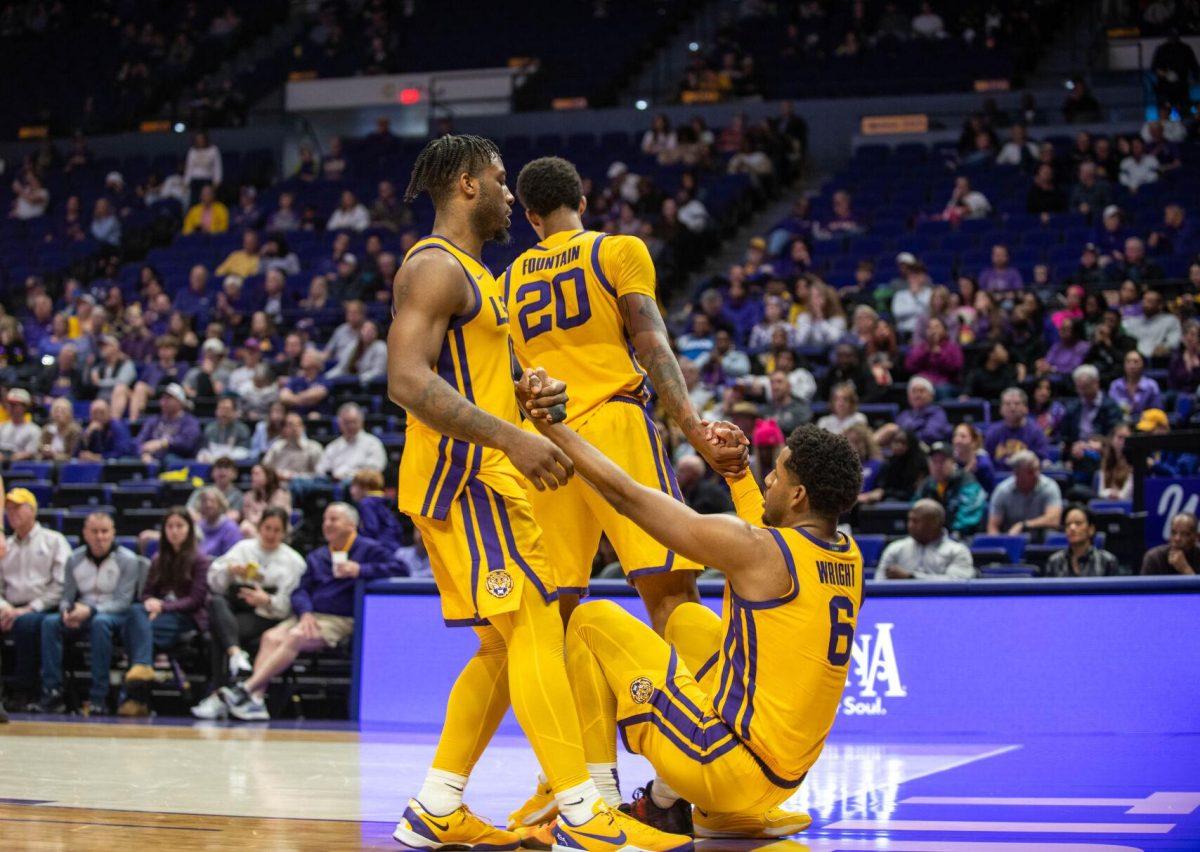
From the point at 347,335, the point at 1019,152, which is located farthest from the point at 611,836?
the point at 1019,152

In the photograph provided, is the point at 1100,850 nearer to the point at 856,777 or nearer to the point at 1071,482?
the point at 856,777

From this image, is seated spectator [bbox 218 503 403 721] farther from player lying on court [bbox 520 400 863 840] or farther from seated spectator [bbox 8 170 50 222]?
seated spectator [bbox 8 170 50 222]

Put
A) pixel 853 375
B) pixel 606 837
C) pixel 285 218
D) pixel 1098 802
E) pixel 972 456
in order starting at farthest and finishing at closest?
pixel 285 218 → pixel 853 375 → pixel 972 456 → pixel 1098 802 → pixel 606 837

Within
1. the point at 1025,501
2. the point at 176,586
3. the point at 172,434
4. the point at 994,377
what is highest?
the point at 994,377

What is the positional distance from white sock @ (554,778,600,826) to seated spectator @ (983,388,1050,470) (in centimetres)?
751

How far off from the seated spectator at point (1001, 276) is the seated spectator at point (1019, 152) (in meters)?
2.93

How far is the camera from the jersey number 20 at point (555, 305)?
5.11 meters

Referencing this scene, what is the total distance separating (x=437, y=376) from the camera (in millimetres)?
4332

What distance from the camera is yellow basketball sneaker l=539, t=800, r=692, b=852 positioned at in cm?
411

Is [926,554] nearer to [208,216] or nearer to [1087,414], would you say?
[1087,414]

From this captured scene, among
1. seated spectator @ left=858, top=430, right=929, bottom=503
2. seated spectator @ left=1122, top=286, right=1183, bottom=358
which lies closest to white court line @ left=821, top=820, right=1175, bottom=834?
seated spectator @ left=858, top=430, right=929, bottom=503

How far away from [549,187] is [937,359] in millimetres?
7998

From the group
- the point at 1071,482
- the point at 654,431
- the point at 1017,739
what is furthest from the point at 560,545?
the point at 1071,482

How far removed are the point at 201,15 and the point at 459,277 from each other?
2469 cm
